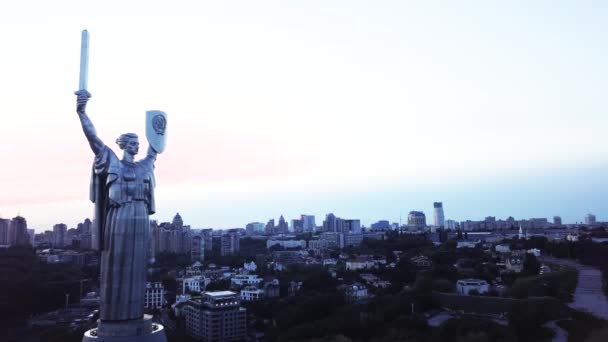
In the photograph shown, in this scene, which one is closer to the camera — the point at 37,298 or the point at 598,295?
the point at 598,295

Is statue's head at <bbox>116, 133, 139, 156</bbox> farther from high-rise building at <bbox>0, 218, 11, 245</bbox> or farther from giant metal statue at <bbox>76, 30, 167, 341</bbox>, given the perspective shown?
high-rise building at <bbox>0, 218, 11, 245</bbox>

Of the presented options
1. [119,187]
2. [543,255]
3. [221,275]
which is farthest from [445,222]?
[119,187]

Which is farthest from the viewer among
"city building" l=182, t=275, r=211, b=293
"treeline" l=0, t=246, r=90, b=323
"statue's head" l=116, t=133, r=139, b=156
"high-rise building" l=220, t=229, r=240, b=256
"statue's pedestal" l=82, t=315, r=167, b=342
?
"high-rise building" l=220, t=229, r=240, b=256

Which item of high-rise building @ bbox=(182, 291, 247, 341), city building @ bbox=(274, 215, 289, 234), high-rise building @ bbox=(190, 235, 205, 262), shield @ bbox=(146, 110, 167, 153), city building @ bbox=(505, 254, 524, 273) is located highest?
city building @ bbox=(274, 215, 289, 234)

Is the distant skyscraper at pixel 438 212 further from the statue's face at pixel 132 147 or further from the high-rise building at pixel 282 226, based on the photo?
the statue's face at pixel 132 147

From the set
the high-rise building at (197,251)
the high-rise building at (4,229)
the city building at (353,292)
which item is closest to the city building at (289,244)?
the high-rise building at (197,251)

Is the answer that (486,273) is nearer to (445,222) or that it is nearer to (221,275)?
(221,275)

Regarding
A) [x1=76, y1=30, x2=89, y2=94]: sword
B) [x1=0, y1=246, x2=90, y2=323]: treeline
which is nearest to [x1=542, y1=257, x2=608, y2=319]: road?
[x1=76, y1=30, x2=89, y2=94]: sword
